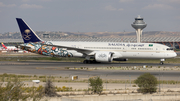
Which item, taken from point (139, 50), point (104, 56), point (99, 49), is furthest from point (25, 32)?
point (139, 50)

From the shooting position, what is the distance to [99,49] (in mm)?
53875

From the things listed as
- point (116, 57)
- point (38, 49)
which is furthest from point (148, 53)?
point (38, 49)

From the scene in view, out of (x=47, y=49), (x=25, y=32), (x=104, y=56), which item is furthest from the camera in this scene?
(x=25, y=32)

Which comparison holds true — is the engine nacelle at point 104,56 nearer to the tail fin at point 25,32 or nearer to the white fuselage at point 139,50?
the white fuselage at point 139,50

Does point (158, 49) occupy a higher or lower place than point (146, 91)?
higher

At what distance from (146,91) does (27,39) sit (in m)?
39.5

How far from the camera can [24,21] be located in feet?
187

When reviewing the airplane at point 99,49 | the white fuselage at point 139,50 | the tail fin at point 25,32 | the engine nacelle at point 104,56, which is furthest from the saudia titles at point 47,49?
the engine nacelle at point 104,56

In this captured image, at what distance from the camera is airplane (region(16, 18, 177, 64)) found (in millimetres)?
50906

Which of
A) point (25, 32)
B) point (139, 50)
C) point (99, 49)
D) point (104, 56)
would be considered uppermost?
point (25, 32)

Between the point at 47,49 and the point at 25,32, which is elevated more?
the point at 25,32

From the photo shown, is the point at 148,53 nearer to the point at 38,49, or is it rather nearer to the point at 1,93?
the point at 38,49

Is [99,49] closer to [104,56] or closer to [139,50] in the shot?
[104,56]

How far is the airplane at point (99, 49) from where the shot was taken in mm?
50906
